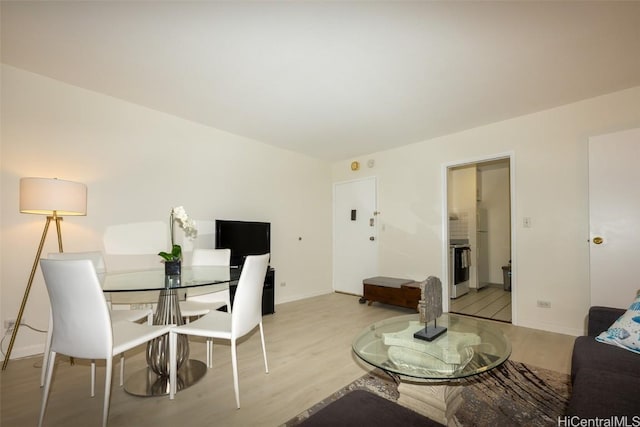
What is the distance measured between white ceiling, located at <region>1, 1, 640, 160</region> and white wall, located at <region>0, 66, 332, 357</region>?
9.7 inches

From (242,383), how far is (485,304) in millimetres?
3771

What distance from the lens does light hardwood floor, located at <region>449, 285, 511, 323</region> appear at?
3.81 m

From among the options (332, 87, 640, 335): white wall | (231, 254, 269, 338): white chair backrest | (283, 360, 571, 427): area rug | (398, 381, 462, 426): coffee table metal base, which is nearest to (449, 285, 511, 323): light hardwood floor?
(332, 87, 640, 335): white wall

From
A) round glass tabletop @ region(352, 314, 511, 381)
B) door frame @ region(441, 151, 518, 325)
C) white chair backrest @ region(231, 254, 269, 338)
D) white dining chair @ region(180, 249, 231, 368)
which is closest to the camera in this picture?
round glass tabletop @ region(352, 314, 511, 381)

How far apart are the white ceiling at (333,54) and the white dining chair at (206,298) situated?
62.8 inches

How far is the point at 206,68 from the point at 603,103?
383cm

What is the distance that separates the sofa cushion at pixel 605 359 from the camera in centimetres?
147

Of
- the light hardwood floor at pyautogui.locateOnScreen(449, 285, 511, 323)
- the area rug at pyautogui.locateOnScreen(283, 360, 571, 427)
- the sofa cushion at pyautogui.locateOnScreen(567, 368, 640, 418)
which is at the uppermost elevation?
the sofa cushion at pyautogui.locateOnScreen(567, 368, 640, 418)

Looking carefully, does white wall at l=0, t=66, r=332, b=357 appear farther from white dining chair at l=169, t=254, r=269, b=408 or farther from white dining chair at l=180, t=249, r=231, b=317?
white dining chair at l=169, t=254, r=269, b=408

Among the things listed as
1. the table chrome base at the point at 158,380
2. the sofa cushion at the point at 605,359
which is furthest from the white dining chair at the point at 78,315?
the sofa cushion at the point at 605,359

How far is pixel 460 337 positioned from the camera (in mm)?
1910

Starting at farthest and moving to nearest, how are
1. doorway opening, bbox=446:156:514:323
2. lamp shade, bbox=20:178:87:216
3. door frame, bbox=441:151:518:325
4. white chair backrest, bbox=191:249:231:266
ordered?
doorway opening, bbox=446:156:514:323
door frame, bbox=441:151:518:325
white chair backrest, bbox=191:249:231:266
lamp shade, bbox=20:178:87:216

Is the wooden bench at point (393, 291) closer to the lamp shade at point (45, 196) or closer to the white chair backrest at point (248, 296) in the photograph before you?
the white chair backrest at point (248, 296)

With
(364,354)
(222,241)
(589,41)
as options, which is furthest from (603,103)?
(222,241)
